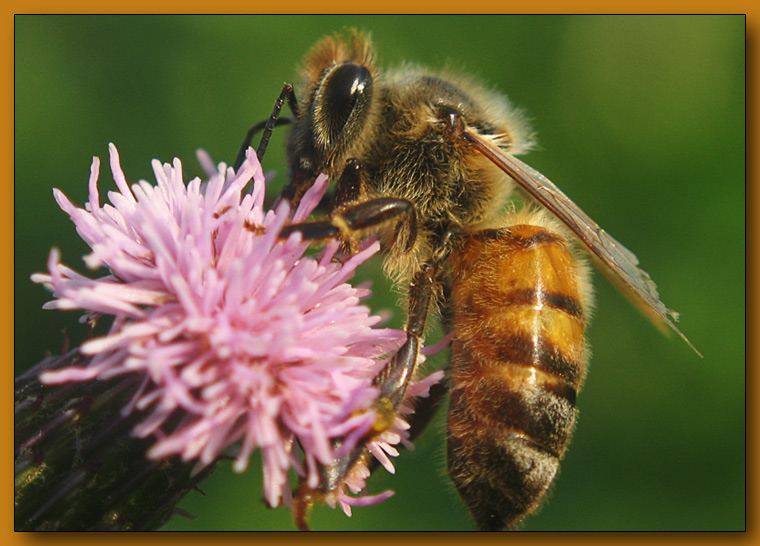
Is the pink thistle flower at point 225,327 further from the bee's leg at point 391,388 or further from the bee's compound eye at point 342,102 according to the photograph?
the bee's compound eye at point 342,102

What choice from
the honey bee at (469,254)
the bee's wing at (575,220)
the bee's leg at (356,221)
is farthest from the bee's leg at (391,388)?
the bee's wing at (575,220)

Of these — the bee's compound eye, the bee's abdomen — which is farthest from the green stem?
the bee's compound eye

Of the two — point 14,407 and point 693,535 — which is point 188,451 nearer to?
point 14,407

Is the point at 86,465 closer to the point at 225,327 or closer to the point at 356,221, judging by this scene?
the point at 225,327

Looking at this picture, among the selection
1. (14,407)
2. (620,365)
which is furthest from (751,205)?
(14,407)

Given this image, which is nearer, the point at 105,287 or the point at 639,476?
the point at 105,287

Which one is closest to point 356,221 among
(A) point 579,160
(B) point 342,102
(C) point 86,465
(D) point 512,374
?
(B) point 342,102

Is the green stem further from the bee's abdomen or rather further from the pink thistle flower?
the bee's abdomen
